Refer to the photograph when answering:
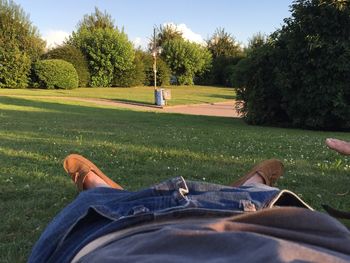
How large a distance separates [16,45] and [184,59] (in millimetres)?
17993

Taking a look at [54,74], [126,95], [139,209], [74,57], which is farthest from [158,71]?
[139,209]

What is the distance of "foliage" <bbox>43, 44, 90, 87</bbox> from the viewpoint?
3953 centimetres

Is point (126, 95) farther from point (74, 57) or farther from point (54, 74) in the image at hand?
point (74, 57)

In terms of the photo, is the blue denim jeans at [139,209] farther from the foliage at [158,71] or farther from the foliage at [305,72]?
the foliage at [158,71]

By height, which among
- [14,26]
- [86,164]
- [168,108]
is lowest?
[168,108]

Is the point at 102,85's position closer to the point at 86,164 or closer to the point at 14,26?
the point at 14,26

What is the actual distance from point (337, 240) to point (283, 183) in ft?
11.6

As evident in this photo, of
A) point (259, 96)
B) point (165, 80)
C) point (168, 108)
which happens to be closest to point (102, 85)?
point (165, 80)

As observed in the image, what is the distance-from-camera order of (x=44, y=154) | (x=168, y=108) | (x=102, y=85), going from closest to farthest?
(x=44, y=154) < (x=168, y=108) < (x=102, y=85)

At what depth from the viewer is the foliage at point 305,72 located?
544 inches

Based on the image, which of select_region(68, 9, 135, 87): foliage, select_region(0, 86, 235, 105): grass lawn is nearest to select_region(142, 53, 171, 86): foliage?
select_region(68, 9, 135, 87): foliage

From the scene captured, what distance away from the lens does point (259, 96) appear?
50.1ft

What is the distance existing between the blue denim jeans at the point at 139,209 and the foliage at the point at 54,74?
116 feet

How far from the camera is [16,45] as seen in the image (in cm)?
3734
